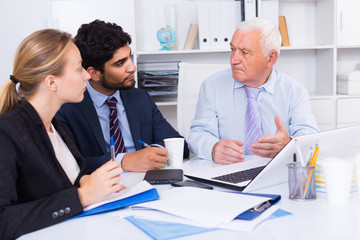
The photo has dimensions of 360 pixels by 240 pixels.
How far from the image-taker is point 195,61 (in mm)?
3518

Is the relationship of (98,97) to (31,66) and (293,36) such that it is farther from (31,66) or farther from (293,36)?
(293,36)

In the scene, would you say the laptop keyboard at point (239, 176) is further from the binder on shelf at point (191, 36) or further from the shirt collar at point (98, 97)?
the binder on shelf at point (191, 36)

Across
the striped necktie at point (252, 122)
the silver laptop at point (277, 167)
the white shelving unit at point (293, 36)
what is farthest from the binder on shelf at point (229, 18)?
the silver laptop at point (277, 167)

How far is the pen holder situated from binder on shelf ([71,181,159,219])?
377 mm

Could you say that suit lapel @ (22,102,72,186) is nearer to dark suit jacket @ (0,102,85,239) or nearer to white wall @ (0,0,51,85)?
dark suit jacket @ (0,102,85,239)

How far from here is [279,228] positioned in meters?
0.96

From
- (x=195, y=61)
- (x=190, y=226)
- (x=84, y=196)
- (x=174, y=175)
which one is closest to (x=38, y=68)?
(x=84, y=196)

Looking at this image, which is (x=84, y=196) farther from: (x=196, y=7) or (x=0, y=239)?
(x=196, y=7)

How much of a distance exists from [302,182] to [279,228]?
24cm

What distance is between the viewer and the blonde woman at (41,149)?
101cm

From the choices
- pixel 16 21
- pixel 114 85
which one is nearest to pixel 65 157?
pixel 114 85

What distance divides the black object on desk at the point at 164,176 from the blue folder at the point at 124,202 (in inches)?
8.2

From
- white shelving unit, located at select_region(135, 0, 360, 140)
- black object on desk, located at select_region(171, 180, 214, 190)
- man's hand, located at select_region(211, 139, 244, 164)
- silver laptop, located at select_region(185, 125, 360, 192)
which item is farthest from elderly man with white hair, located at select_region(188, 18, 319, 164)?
white shelving unit, located at select_region(135, 0, 360, 140)

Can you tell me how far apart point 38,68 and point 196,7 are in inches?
94.4
